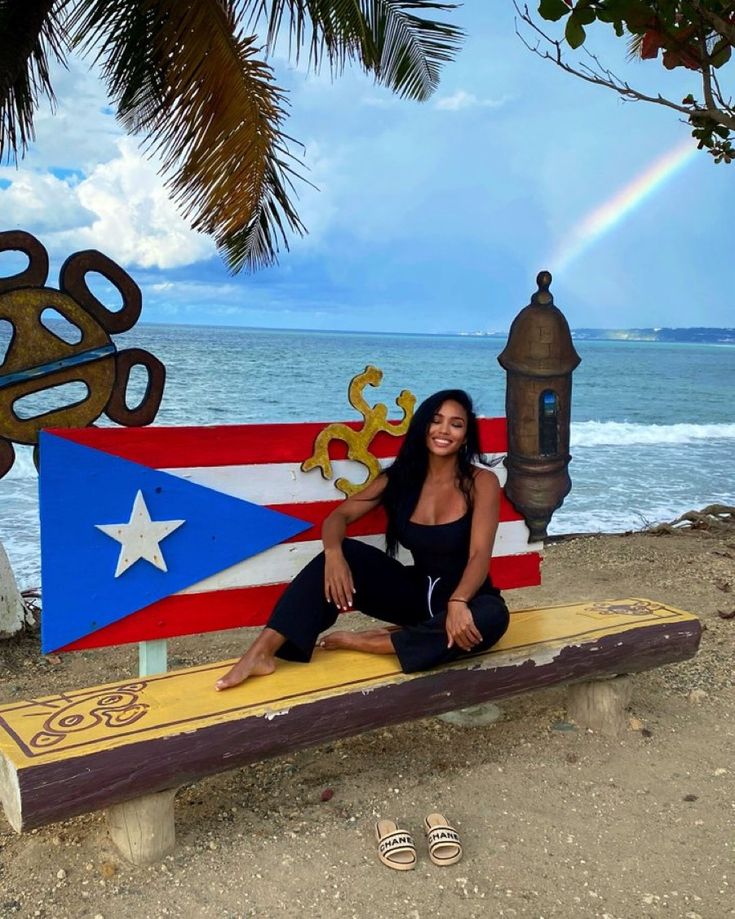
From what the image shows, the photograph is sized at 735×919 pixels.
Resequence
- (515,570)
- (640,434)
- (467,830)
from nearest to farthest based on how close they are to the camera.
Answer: (467,830) → (515,570) → (640,434)

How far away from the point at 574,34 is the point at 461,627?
2303mm

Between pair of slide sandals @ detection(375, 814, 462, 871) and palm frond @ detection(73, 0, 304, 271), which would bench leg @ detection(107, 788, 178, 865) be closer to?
pair of slide sandals @ detection(375, 814, 462, 871)

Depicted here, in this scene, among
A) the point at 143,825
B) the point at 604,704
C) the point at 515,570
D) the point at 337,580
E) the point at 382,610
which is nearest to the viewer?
the point at 143,825

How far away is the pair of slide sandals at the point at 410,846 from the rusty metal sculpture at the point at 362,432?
48.9 inches

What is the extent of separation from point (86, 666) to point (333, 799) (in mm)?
1984

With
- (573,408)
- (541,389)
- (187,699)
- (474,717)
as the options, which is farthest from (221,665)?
(573,408)

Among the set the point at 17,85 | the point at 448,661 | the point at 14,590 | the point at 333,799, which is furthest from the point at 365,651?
the point at 17,85

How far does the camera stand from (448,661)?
Answer: 2.79 metres

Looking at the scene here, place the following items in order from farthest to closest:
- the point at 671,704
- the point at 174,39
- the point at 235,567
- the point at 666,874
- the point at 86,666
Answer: the point at 174,39, the point at 86,666, the point at 671,704, the point at 235,567, the point at 666,874

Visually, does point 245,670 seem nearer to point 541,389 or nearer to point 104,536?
point 104,536

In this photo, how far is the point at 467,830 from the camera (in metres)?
2.63

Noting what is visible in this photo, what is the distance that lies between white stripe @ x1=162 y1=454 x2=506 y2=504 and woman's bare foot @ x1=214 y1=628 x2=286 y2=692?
58cm

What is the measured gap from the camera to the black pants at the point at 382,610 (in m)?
2.73

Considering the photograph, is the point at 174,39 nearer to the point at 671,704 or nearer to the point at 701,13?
the point at 701,13
